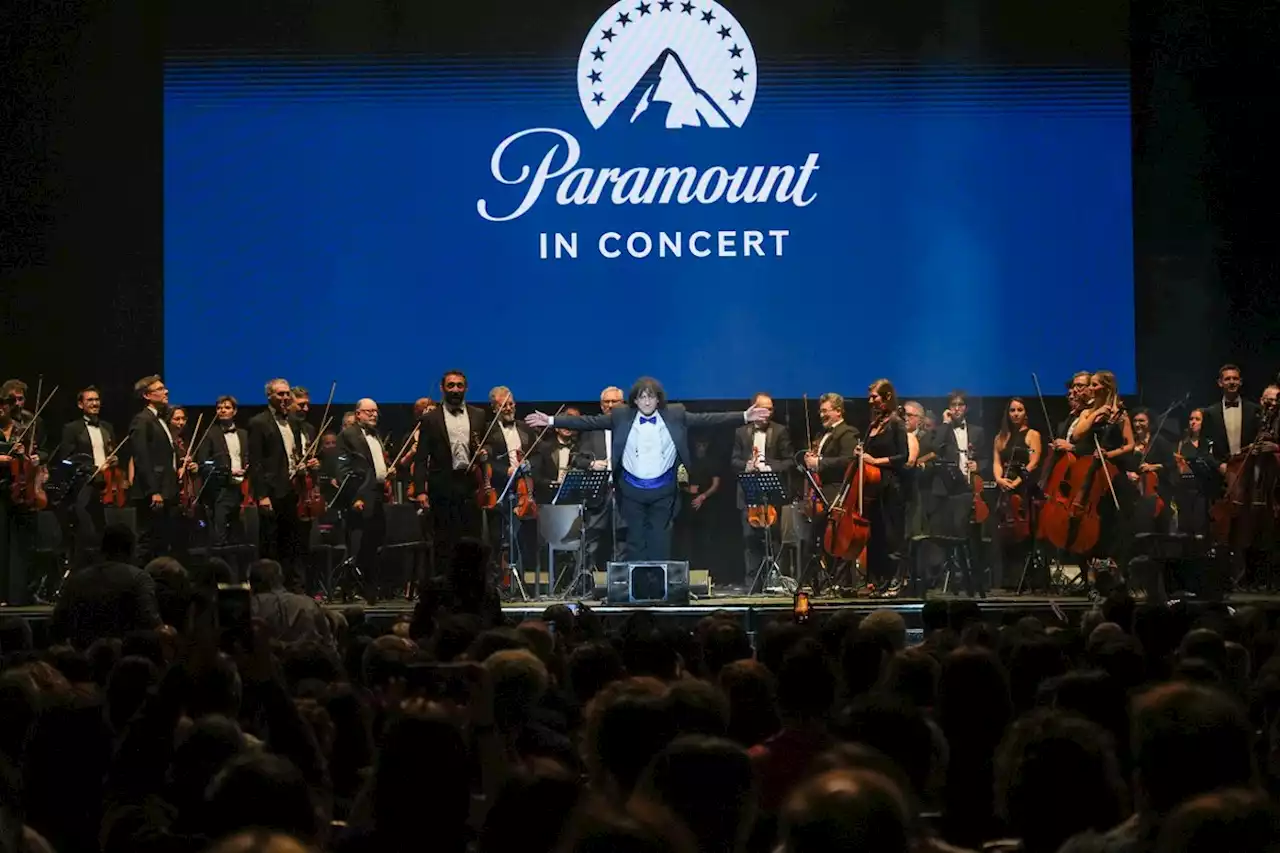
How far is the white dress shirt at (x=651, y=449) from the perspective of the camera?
44.2 feet

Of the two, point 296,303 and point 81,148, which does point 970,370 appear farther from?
point 81,148

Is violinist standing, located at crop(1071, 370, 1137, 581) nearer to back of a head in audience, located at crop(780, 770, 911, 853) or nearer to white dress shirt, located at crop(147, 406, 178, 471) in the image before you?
white dress shirt, located at crop(147, 406, 178, 471)

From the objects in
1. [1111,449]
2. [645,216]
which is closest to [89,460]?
[645,216]

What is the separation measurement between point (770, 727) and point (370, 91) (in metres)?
12.8

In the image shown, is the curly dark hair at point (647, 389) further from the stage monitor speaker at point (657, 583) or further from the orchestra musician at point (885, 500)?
the orchestra musician at point (885, 500)

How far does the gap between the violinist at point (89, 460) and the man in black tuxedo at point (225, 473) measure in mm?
965

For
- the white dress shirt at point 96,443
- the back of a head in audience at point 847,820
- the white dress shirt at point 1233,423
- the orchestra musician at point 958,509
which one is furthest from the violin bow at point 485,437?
the back of a head in audience at point 847,820

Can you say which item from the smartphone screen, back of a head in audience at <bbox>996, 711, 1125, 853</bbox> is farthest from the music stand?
back of a head in audience at <bbox>996, 711, 1125, 853</bbox>

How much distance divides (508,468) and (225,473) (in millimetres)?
2397

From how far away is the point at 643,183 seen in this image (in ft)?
53.4

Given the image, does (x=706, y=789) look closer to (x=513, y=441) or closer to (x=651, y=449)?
(x=651, y=449)

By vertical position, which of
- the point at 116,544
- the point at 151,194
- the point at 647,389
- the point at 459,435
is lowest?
the point at 116,544

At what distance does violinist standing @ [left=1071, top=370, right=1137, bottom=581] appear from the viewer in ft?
44.5

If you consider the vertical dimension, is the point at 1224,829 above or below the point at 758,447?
below
